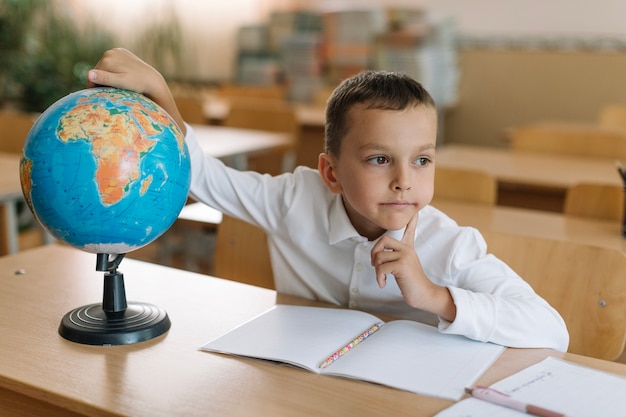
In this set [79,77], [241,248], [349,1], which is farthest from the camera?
[349,1]

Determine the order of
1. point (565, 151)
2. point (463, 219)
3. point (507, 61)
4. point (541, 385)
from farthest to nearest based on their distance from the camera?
point (507, 61), point (565, 151), point (463, 219), point (541, 385)

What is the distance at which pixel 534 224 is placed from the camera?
281cm

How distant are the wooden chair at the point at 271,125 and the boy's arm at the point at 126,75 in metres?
2.92

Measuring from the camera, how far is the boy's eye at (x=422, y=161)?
155cm

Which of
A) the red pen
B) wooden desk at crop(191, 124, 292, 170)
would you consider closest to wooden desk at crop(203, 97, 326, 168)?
wooden desk at crop(191, 124, 292, 170)

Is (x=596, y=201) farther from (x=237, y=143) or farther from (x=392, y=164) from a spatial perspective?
(x=237, y=143)

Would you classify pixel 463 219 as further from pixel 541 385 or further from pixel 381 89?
pixel 541 385

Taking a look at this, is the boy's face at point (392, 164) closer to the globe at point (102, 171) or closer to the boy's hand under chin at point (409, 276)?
the boy's hand under chin at point (409, 276)

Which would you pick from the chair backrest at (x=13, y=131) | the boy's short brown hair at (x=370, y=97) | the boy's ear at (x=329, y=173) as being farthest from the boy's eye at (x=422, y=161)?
the chair backrest at (x=13, y=131)

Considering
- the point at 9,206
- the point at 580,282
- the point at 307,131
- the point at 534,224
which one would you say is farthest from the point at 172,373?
the point at 307,131

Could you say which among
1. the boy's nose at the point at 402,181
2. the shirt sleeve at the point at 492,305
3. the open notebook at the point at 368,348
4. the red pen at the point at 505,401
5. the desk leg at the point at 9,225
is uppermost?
the boy's nose at the point at 402,181

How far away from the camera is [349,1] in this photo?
672 cm

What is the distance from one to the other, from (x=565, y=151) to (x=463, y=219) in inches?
66.6

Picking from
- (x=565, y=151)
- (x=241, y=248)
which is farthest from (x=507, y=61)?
(x=241, y=248)
